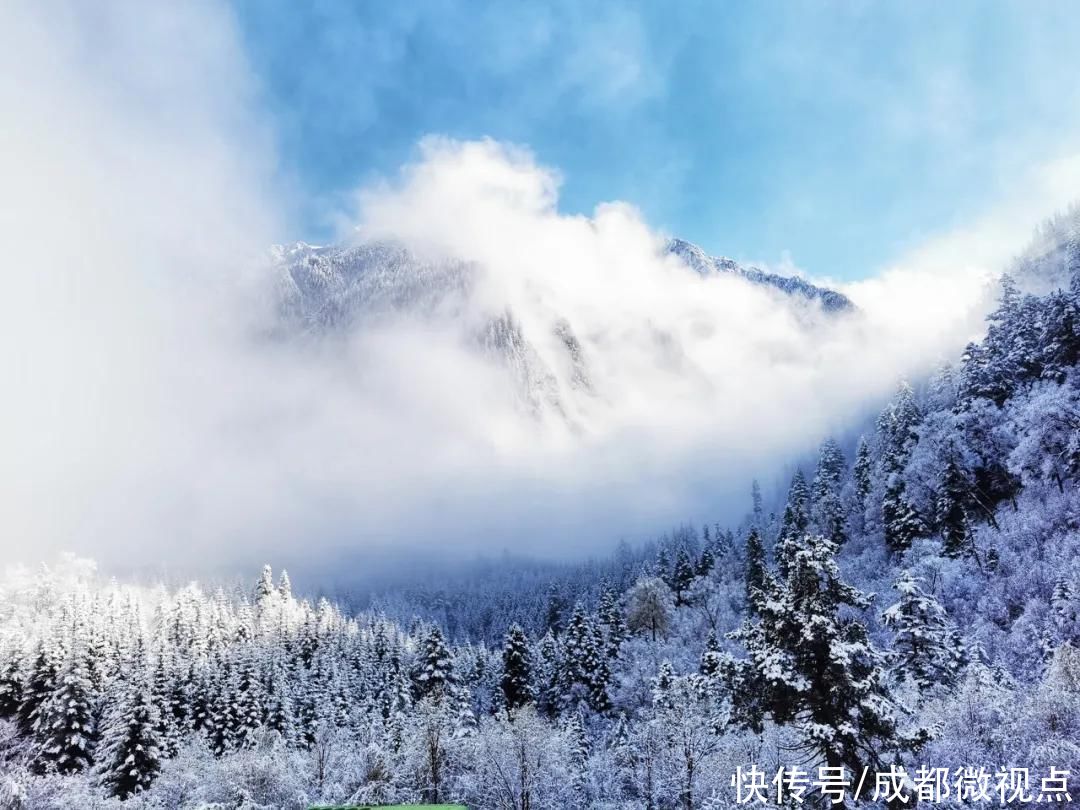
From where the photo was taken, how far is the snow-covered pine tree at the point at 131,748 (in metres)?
48.1

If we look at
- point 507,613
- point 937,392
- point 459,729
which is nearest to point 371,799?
point 459,729

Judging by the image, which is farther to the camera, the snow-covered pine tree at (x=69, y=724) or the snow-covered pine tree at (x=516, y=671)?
the snow-covered pine tree at (x=516, y=671)

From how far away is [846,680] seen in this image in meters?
18.2

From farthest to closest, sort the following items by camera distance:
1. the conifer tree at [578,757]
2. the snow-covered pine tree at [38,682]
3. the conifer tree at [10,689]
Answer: the conifer tree at [10,689], the snow-covered pine tree at [38,682], the conifer tree at [578,757]

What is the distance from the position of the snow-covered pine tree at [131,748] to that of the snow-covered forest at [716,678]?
20 cm


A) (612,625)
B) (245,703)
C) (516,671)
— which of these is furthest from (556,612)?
(245,703)

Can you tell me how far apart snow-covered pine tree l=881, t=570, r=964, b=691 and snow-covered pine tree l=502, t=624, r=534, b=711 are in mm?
37306

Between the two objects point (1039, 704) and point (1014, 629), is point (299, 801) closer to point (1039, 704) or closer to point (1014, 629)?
point (1039, 704)

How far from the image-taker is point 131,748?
162 feet

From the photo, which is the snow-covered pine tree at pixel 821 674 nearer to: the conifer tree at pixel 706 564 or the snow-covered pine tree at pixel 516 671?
the snow-covered pine tree at pixel 516 671

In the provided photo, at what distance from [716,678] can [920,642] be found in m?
19.3

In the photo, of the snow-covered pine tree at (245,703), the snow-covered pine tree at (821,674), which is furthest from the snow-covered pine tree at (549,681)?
the snow-covered pine tree at (821,674)

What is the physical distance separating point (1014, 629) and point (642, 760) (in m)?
26.4

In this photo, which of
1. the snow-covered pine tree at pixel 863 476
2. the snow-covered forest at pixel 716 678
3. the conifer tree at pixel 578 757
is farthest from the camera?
the snow-covered pine tree at pixel 863 476
